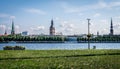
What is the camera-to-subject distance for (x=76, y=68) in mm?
12875

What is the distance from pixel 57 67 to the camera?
43.6ft

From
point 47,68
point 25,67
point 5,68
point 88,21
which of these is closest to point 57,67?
point 47,68

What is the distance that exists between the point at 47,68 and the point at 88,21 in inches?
2049

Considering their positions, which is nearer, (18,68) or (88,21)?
(18,68)

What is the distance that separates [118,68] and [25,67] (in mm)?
4480

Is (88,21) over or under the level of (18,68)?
over

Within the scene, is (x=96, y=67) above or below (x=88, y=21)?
below

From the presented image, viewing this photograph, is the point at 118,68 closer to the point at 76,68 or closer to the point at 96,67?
the point at 96,67

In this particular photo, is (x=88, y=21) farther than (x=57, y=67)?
Yes

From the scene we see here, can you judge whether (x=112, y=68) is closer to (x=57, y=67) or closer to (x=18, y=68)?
(x=57, y=67)

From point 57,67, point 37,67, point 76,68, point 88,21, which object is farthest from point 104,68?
point 88,21

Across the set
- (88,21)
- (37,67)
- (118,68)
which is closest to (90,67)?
(118,68)

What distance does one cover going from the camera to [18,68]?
42.7ft

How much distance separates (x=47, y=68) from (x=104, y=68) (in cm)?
270
